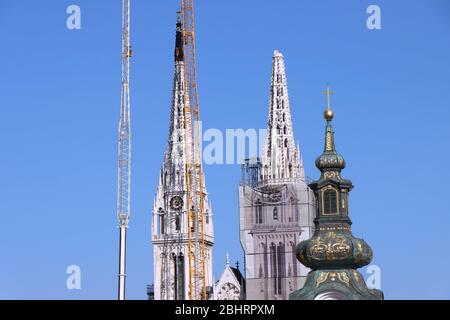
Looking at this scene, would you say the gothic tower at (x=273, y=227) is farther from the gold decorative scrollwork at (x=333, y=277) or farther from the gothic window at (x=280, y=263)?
the gold decorative scrollwork at (x=333, y=277)

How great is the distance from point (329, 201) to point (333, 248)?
3399 mm

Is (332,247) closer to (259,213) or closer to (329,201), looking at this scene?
(329,201)

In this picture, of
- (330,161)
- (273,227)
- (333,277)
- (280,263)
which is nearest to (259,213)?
(273,227)

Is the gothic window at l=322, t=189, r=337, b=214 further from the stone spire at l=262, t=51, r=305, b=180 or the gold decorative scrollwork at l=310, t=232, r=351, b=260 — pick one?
the stone spire at l=262, t=51, r=305, b=180

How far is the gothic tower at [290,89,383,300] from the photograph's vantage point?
8575cm

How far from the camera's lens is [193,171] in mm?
199375

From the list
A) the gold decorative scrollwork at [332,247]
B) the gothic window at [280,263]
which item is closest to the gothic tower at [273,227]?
the gothic window at [280,263]

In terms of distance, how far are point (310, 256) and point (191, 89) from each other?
92.0 m

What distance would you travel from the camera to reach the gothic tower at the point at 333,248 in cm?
8575

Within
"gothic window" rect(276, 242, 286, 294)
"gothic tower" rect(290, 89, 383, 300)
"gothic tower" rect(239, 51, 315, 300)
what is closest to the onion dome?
"gothic tower" rect(290, 89, 383, 300)
